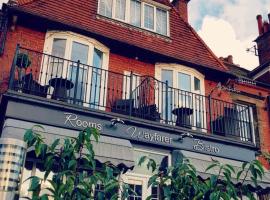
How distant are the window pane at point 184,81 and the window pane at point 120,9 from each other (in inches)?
124

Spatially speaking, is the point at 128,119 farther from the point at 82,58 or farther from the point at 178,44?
the point at 178,44

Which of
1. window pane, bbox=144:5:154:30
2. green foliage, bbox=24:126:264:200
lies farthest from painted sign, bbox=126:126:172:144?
window pane, bbox=144:5:154:30

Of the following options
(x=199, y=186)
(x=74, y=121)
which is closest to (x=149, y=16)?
(x=74, y=121)

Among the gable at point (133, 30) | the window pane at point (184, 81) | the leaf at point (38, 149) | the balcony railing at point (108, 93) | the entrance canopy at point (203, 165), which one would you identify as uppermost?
the gable at point (133, 30)

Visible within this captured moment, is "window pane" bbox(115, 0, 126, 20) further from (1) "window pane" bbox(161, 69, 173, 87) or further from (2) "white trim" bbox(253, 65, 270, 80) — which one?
(2) "white trim" bbox(253, 65, 270, 80)

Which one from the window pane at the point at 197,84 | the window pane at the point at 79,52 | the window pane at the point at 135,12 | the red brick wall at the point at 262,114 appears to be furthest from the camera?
the red brick wall at the point at 262,114

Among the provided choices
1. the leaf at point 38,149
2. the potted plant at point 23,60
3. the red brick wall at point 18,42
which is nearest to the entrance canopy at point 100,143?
the potted plant at point 23,60

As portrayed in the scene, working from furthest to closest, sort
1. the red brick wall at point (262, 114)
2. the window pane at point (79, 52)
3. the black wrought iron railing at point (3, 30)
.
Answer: the red brick wall at point (262, 114) → the window pane at point (79, 52) → the black wrought iron railing at point (3, 30)

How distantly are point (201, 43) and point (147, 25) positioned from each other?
2515 millimetres

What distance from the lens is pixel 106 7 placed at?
14086 mm

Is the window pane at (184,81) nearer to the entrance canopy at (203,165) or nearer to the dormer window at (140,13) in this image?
the dormer window at (140,13)

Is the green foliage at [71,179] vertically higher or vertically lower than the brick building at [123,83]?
lower

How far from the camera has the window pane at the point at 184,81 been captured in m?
13.8

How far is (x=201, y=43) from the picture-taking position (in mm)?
15695
